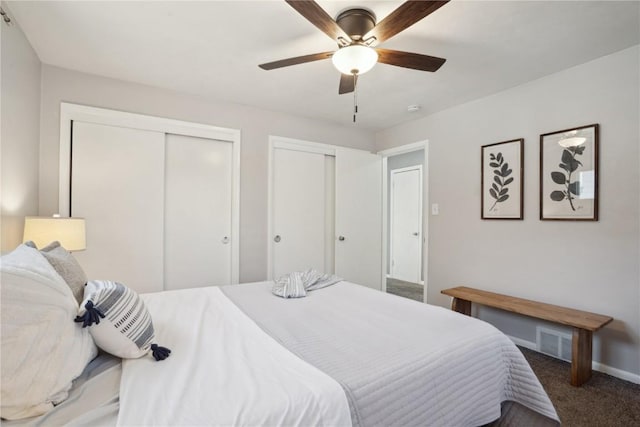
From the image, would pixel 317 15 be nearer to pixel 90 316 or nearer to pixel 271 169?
pixel 90 316

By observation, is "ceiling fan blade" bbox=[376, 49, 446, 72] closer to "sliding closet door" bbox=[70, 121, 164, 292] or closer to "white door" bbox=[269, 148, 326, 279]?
"white door" bbox=[269, 148, 326, 279]

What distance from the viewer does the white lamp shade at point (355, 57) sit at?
1.73 metres

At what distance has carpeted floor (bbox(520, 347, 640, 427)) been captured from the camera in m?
1.77

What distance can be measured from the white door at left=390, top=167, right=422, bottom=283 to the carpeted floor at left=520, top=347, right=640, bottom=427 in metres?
3.15

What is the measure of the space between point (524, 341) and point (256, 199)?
3.02m

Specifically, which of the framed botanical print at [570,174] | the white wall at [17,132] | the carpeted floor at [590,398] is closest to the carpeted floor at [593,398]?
the carpeted floor at [590,398]

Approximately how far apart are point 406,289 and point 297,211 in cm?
254

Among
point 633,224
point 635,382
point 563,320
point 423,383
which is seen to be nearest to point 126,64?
point 423,383

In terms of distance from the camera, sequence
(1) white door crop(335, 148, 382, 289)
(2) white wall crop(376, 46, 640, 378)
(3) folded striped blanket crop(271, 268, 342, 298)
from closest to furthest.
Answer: (3) folded striped blanket crop(271, 268, 342, 298) → (2) white wall crop(376, 46, 640, 378) → (1) white door crop(335, 148, 382, 289)

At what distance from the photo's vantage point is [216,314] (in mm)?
Result: 1674

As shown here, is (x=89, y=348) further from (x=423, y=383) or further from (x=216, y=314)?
(x=423, y=383)

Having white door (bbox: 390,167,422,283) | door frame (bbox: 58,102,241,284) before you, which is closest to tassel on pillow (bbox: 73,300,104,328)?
door frame (bbox: 58,102,241,284)

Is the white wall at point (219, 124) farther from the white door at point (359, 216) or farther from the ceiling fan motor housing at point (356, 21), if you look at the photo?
the ceiling fan motor housing at point (356, 21)

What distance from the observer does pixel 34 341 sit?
80 cm
